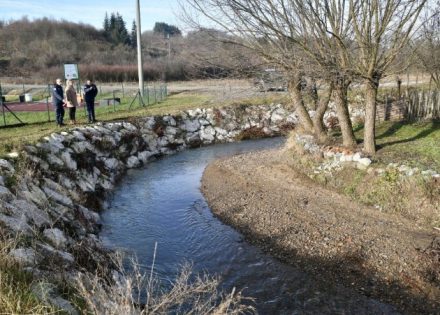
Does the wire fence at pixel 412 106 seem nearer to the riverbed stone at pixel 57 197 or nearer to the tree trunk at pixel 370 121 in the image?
the tree trunk at pixel 370 121

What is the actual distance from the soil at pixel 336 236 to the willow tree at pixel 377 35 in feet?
12.3

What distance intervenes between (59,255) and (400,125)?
15.2m

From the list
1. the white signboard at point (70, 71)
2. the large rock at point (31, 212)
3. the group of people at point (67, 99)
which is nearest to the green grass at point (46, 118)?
the group of people at point (67, 99)

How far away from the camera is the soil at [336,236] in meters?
7.75

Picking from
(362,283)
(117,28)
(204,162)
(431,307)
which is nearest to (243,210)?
(362,283)

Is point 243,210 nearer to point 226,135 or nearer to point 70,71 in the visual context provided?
point 226,135

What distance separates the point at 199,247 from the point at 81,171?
5.41 meters

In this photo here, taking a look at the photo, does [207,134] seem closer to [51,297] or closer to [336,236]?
[336,236]

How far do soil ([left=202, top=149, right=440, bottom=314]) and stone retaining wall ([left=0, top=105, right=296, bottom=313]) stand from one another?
3864mm

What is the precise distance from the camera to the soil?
7.75m

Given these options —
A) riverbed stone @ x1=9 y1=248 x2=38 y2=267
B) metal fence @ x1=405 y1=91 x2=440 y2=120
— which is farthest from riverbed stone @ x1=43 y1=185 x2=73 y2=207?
metal fence @ x1=405 y1=91 x2=440 y2=120

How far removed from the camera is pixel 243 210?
470 inches

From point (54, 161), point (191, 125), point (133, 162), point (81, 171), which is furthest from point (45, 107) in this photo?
point (54, 161)

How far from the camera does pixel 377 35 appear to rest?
1168 cm
